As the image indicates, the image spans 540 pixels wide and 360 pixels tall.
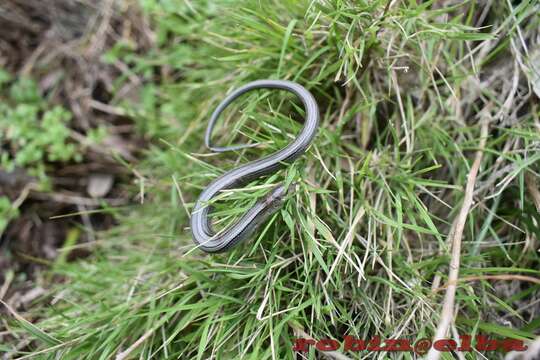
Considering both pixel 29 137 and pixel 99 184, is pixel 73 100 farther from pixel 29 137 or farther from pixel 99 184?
pixel 99 184

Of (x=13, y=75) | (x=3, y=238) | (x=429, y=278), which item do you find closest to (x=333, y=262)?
(x=429, y=278)

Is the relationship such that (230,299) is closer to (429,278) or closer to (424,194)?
(429,278)

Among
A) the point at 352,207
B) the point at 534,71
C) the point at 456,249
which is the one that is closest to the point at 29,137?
the point at 352,207

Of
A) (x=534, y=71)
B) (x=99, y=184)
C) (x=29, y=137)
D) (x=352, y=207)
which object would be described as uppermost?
(x=534, y=71)

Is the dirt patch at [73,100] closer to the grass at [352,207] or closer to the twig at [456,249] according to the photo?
the grass at [352,207]

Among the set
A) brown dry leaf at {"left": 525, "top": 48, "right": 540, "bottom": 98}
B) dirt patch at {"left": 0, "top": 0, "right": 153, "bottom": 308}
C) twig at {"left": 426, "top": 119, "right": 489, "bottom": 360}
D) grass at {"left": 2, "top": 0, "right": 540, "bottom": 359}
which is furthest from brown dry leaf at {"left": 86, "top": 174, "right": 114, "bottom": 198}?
brown dry leaf at {"left": 525, "top": 48, "right": 540, "bottom": 98}

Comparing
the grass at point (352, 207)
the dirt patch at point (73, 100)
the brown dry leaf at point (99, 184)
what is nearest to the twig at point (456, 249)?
the grass at point (352, 207)

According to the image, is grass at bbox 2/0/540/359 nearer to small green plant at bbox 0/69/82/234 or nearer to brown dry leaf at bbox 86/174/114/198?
brown dry leaf at bbox 86/174/114/198
